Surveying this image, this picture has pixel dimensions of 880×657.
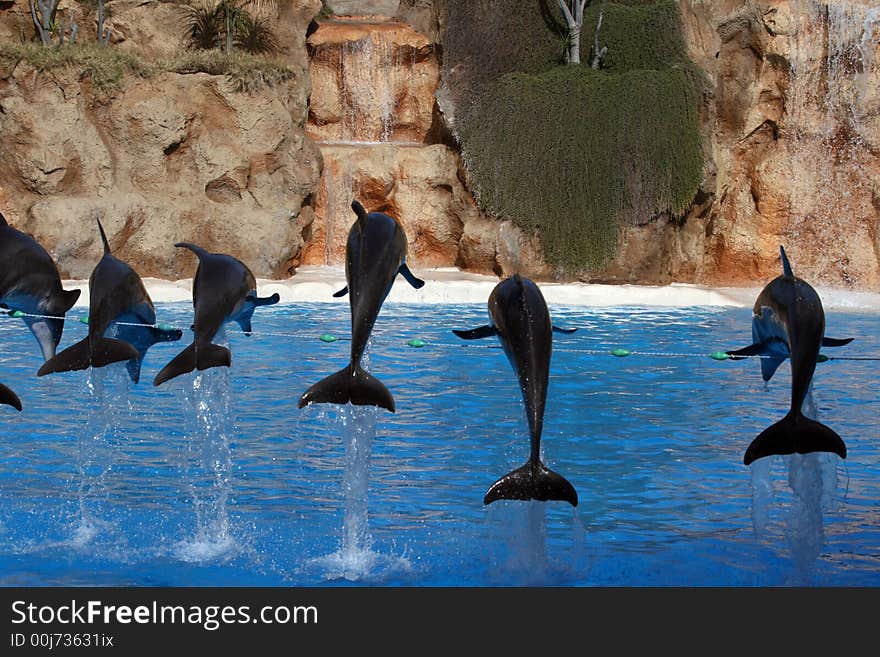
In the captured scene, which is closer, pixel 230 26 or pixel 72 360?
pixel 72 360

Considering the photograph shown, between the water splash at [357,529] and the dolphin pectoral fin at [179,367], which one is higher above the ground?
the dolphin pectoral fin at [179,367]

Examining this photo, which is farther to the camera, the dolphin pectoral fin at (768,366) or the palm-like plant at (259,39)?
the palm-like plant at (259,39)

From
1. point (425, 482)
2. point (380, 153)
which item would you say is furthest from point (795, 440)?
point (380, 153)

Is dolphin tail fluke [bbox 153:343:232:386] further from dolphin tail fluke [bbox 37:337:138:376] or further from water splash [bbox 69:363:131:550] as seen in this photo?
water splash [bbox 69:363:131:550]

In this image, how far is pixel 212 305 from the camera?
5445 mm

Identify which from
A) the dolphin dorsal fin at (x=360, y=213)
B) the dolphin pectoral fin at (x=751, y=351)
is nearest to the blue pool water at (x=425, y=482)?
the dolphin dorsal fin at (x=360, y=213)

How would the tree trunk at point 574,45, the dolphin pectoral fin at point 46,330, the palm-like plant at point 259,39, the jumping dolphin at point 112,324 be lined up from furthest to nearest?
the tree trunk at point 574,45
the palm-like plant at point 259,39
the dolphin pectoral fin at point 46,330
the jumping dolphin at point 112,324

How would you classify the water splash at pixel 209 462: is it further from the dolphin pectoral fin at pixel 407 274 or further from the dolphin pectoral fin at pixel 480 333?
the dolphin pectoral fin at pixel 480 333

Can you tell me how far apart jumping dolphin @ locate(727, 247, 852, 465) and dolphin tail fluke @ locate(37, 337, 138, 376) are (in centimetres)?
287

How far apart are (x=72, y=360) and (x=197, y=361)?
0.62 m

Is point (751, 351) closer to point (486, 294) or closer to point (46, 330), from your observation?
point (46, 330)

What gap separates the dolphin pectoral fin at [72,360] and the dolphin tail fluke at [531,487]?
2058mm

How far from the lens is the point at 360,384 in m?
4.96

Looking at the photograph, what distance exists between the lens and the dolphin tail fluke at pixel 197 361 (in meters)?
5.18
